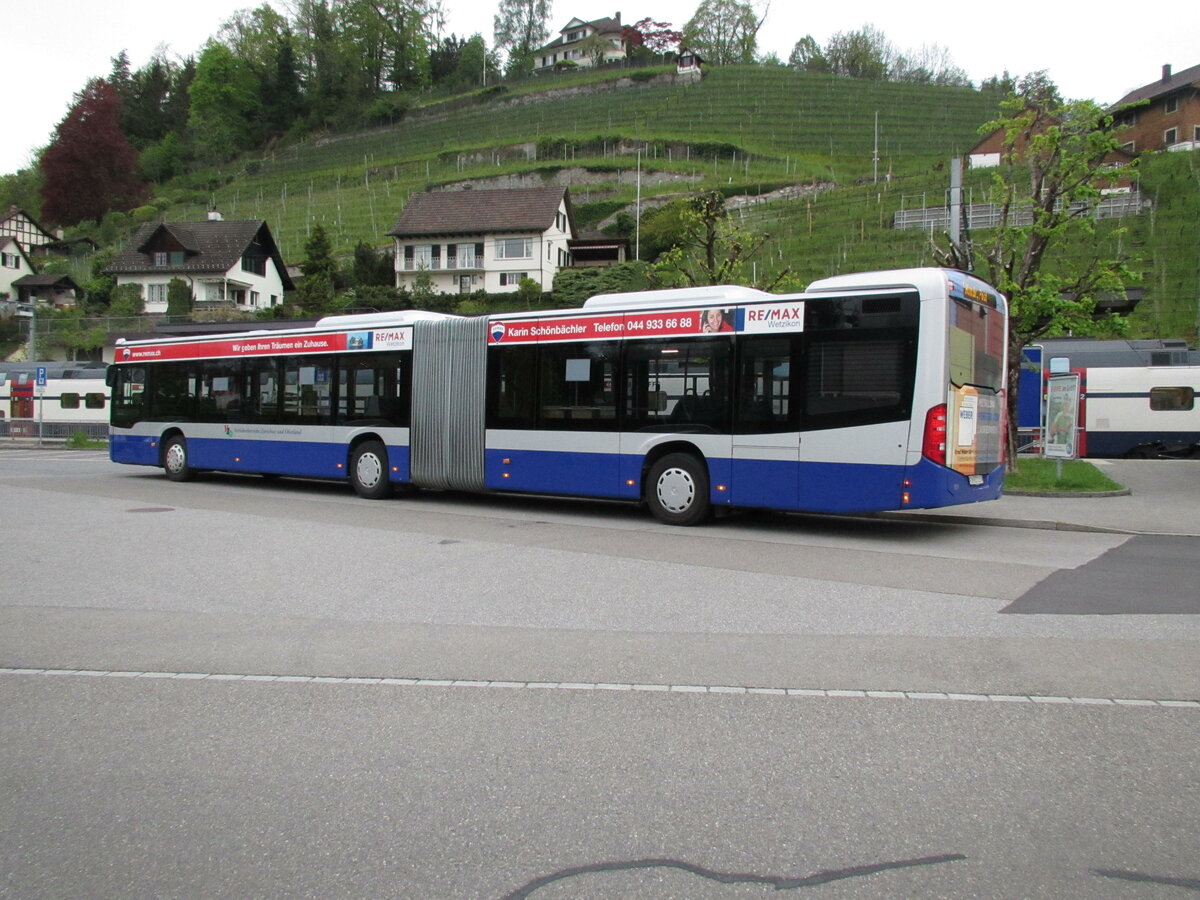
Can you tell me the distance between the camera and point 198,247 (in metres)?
70.2

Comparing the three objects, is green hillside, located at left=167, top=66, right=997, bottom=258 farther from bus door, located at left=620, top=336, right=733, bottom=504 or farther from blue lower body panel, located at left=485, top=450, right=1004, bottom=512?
bus door, located at left=620, top=336, right=733, bottom=504

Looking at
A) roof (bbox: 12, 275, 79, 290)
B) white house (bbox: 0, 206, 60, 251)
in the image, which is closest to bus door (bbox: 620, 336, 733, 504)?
roof (bbox: 12, 275, 79, 290)

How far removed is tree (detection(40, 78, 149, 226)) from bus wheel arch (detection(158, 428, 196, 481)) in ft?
316

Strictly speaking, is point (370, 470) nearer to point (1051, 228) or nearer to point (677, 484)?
point (677, 484)

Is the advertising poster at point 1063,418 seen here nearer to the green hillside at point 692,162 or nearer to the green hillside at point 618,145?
the green hillside at point 692,162

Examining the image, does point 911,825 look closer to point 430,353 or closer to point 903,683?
point 903,683

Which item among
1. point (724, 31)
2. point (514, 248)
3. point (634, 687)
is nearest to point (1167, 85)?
point (514, 248)

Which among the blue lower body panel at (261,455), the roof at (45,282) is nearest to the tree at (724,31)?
A: the roof at (45,282)

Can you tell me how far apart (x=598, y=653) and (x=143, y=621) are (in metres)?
3.54

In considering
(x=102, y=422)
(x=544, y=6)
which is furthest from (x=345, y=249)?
(x=544, y=6)

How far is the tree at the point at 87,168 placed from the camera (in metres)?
100

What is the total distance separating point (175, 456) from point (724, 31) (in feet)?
420

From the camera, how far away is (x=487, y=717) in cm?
490

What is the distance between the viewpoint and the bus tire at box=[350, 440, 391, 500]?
1608 centimetres
